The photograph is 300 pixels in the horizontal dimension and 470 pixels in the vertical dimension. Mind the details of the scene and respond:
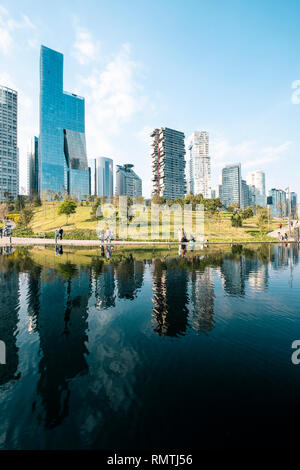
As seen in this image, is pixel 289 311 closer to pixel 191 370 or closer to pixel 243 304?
pixel 243 304

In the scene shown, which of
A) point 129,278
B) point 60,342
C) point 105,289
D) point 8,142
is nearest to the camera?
point 60,342

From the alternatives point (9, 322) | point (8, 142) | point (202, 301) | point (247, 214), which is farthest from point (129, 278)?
point (8, 142)

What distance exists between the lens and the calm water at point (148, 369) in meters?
4.51

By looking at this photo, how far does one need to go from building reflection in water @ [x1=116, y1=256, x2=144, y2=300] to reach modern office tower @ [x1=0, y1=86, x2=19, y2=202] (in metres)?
180

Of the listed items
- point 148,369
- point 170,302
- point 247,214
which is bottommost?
point 148,369

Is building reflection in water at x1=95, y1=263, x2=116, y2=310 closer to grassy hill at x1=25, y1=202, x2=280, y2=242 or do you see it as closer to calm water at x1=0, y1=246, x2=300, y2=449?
calm water at x1=0, y1=246, x2=300, y2=449

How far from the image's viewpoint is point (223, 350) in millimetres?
7355

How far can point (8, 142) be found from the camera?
171500 millimetres


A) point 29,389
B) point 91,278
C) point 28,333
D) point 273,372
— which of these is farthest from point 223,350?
point 91,278

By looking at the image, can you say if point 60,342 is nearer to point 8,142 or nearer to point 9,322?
point 9,322

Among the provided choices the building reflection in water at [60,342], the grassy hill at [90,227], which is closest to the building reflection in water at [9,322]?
the building reflection in water at [60,342]

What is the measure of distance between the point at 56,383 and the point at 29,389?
0.65 meters

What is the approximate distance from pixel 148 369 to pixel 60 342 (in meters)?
3.51

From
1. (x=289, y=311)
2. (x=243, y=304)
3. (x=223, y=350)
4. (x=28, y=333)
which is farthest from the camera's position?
(x=243, y=304)
